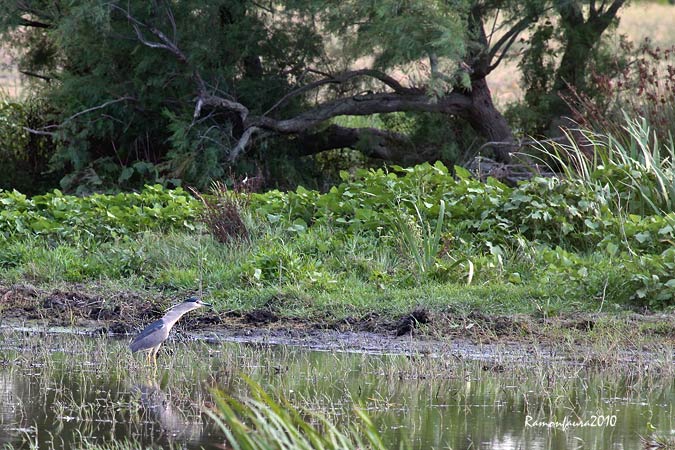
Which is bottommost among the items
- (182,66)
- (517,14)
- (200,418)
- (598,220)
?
(200,418)

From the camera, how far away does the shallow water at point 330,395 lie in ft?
18.3

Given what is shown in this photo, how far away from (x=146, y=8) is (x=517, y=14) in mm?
5362

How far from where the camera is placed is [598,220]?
1027 centimetres

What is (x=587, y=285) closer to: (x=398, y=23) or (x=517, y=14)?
(x=398, y=23)

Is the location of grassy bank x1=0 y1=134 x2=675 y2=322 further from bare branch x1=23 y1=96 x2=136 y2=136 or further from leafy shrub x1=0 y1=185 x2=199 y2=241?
bare branch x1=23 y1=96 x2=136 y2=136

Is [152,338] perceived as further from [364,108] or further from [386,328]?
[364,108]

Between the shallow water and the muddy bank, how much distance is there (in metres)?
0.39

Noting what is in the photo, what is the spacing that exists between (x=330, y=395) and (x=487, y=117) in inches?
389

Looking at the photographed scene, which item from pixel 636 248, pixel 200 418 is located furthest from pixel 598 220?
pixel 200 418

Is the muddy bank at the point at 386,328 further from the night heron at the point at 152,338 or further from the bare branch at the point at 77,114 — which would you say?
the bare branch at the point at 77,114

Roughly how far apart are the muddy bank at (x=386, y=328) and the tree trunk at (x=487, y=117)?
741cm

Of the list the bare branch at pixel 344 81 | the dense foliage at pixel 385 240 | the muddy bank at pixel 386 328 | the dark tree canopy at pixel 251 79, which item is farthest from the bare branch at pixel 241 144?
the muddy bank at pixel 386 328

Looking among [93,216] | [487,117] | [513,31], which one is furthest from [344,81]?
[93,216]

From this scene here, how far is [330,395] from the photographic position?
642cm
